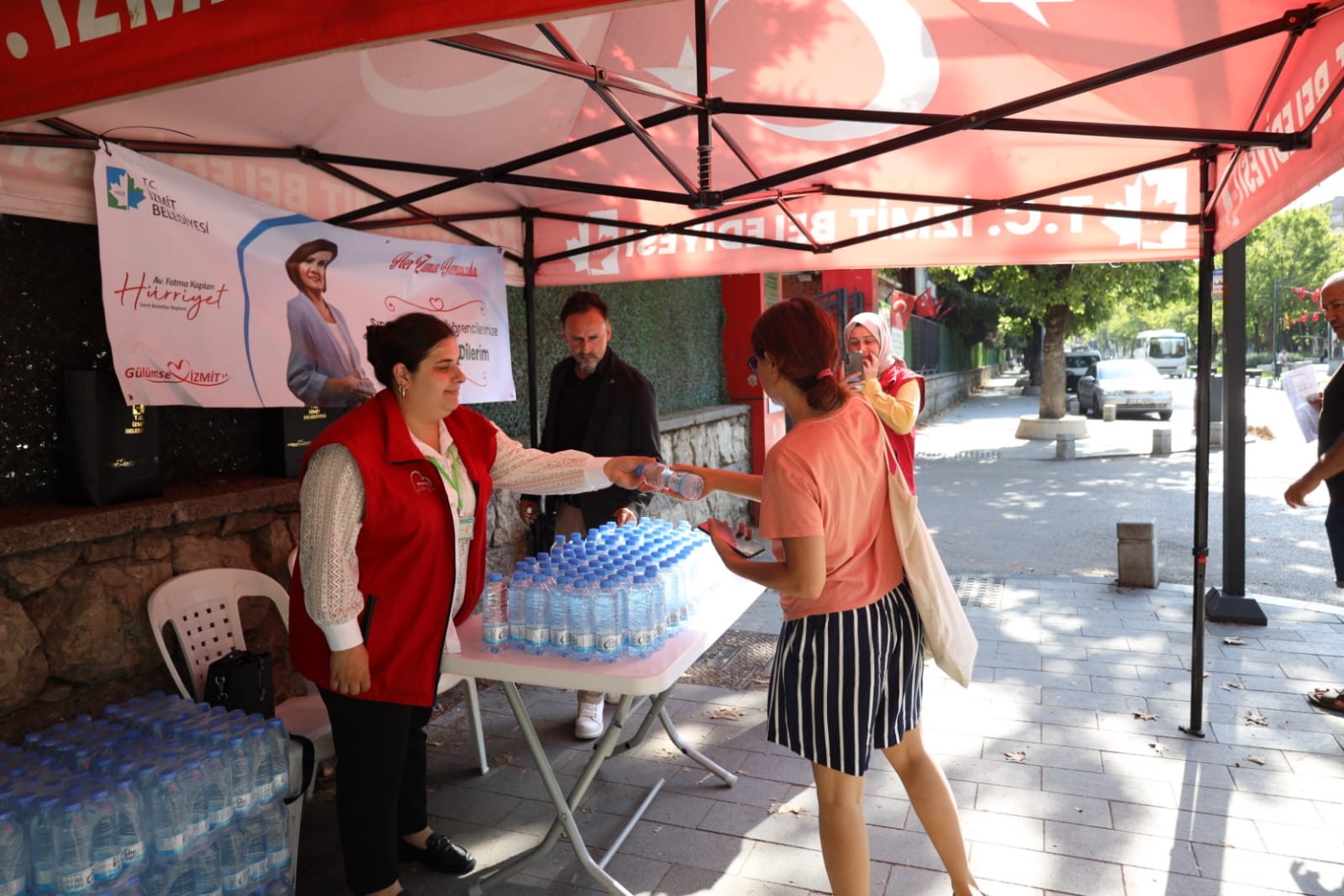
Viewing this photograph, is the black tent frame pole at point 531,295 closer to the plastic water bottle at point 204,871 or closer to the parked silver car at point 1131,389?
the plastic water bottle at point 204,871

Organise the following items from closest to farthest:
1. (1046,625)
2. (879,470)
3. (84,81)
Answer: (84,81) < (879,470) < (1046,625)

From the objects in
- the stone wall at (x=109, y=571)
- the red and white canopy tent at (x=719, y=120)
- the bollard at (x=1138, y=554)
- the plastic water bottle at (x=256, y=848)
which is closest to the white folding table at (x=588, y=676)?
the plastic water bottle at (x=256, y=848)

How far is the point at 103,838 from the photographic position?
2217 millimetres

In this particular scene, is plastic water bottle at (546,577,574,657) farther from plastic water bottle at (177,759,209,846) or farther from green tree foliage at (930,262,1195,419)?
green tree foliage at (930,262,1195,419)

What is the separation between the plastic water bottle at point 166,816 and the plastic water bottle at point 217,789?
0.09 meters

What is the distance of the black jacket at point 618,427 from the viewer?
436 centimetres

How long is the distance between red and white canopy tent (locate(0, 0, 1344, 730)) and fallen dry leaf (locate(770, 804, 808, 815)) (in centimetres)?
214

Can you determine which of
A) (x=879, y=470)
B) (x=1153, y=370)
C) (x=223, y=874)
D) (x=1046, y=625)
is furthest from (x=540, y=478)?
(x=1153, y=370)

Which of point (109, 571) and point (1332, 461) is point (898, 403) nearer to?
point (1332, 461)

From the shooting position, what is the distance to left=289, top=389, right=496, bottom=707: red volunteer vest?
2.53 meters

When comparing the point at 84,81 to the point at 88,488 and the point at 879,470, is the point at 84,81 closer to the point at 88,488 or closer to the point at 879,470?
the point at 88,488

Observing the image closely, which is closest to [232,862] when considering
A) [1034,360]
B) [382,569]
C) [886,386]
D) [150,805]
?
[150,805]

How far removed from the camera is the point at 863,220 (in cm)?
471

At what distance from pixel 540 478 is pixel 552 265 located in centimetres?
234
